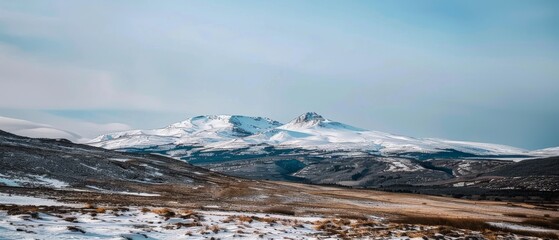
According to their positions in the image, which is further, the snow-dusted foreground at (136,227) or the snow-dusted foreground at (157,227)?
the snow-dusted foreground at (157,227)

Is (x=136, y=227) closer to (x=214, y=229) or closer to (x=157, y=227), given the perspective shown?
(x=157, y=227)

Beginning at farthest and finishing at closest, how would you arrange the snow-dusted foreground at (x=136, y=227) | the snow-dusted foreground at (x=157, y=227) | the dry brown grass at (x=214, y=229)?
the dry brown grass at (x=214, y=229) < the snow-dusted foreground at (x=157, y=227) < the snow-dusted foreground at (x=136, y=227)

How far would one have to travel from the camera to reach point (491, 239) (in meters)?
27.5

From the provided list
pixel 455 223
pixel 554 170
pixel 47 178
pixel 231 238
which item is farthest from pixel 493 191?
pixel 231 238

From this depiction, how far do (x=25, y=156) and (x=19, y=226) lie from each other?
6491cm

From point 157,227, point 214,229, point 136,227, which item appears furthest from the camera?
point 214,229

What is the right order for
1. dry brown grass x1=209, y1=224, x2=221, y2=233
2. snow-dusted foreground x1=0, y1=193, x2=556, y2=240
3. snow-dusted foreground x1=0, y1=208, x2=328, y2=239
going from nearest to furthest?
snow-dusted foreground x1=0, y1=208, x2=328, y2=239, snow-dusted foreground x1=0, y1=193, x2=556, y2=240, dry brown grass x1=209, y1=224, x2=221, y2=233

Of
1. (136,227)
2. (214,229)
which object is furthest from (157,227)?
(214,229)

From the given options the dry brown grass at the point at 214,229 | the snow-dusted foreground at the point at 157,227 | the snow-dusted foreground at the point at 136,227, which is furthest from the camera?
the dry brown grass at the point at 214,229

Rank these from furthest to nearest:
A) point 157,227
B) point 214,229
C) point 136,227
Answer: point 214,229 < point 157,227 < point 136,227

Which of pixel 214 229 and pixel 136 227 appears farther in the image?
pixel 214 229

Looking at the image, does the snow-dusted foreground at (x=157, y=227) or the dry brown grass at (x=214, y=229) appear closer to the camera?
the snow-dusted foreground at (x=157, y=227)

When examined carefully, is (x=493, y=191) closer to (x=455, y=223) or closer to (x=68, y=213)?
(x=455, y=223)

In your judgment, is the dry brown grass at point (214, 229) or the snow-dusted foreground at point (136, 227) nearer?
the snow-dusted foreground at point (136, 227)
